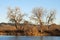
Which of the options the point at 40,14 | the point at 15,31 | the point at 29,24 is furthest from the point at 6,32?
the point at 40,14

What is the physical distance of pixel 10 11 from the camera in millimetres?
73625

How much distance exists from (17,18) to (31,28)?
810 centimetres

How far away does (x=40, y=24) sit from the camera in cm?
7494

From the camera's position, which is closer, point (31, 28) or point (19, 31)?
point (31, 28)

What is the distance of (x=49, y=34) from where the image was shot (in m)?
71.2

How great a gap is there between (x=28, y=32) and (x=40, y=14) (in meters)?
7.82

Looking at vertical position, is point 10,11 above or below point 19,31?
above

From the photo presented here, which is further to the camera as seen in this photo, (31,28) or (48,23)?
(48,23)

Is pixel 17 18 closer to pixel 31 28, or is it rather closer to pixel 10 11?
pixel 10 11

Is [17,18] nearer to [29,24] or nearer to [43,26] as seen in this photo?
[29,24]

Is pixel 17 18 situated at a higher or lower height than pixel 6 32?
higher

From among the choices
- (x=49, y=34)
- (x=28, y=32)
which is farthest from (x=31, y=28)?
(x=49, y=34)

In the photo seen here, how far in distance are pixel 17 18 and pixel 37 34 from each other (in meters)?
10.0

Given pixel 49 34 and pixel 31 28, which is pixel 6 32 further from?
pixel 49 34
